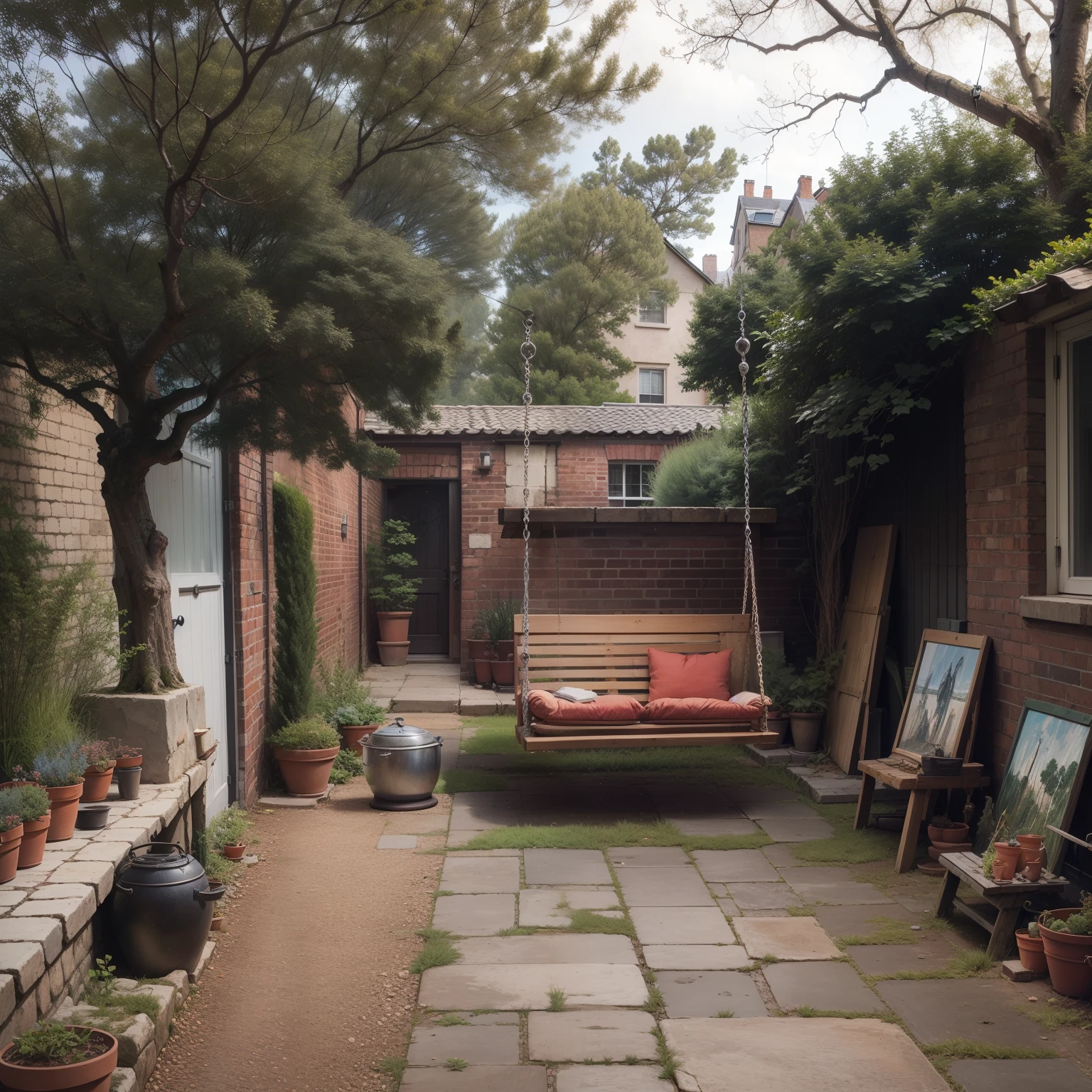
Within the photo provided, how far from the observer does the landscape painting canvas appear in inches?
196

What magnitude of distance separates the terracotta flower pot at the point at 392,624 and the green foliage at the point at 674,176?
18.4 meters

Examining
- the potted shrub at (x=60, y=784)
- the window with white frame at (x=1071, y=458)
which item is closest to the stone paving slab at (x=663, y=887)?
the window with white frame at (x=1071, y=458)

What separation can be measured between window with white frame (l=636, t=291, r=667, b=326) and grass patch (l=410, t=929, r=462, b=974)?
2078 centimetres

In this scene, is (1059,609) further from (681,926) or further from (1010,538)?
(681,926)

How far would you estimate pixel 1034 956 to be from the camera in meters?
3.52

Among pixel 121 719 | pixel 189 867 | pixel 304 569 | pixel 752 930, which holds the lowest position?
pixel 752 930

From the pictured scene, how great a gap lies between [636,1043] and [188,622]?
114 inches

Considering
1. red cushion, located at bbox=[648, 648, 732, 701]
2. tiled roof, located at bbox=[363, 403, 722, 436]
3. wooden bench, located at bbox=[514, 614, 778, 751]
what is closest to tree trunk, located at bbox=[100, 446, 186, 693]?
wooden bench, located at bbox=[514, 614, 778, 751]

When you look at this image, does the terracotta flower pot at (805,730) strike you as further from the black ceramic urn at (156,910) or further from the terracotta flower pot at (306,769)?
the black ceramic urn at (156,910)

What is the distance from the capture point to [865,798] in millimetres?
5430

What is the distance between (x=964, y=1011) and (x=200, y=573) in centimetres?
385

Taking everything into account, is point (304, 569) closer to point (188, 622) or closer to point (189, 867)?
point (188, 622)

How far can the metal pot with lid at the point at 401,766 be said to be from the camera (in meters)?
5.99

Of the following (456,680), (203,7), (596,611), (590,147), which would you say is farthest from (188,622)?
(590,147)
